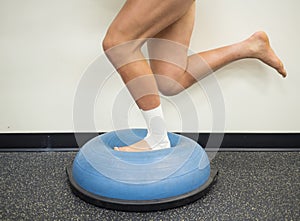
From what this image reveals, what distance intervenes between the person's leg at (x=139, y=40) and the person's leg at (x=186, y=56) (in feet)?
0.59

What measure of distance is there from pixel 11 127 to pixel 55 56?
0.49 meters

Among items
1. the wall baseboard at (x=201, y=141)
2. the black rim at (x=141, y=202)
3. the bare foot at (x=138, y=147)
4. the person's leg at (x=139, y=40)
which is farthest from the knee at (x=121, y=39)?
the wall baseboard at (x=201, y=141)

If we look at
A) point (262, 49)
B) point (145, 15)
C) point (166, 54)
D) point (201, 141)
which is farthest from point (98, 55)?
point (262, 49)

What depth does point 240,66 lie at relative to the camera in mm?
1927

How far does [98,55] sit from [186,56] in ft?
1.60

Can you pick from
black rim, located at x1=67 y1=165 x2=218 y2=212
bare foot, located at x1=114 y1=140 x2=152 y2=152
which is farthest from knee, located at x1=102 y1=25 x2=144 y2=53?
black rim, located at x1=67 y1=165 x2=218 y2=212

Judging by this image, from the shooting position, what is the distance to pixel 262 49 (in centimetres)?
179

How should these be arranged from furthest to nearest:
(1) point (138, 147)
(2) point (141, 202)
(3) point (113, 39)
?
(1) point (138, 147) → (3) point (113, 39) → (2) point (141, 202)

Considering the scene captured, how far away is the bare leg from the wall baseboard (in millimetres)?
388

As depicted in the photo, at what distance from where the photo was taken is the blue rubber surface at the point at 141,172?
4.39 feet

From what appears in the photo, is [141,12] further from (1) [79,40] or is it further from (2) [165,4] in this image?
(1) [79,40]

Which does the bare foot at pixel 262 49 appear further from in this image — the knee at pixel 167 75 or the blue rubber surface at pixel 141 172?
the blue rubber surface at pixel 141 172

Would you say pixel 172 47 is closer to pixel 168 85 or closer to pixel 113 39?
pixel 168 85

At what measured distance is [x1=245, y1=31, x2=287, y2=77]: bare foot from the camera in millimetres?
1790
